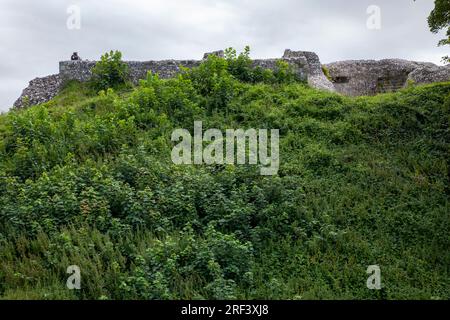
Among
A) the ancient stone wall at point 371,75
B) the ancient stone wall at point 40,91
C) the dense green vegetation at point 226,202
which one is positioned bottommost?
the dense green vegetation at point 226,202

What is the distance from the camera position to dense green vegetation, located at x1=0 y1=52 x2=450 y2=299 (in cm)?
783

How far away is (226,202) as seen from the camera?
32.2 feet

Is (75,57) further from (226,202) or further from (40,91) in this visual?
(226,202)

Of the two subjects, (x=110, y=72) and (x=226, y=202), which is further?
(x=110, y=72)

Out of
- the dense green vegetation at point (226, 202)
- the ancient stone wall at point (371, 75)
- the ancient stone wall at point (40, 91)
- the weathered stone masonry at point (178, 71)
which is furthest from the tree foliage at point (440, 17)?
the ancient stone wall at point (40, 91)

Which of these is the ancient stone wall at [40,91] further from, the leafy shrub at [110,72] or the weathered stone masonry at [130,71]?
the leafy shrub at [110,72]

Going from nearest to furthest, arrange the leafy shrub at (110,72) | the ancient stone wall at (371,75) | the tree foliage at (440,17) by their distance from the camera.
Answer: the tree foliage at (440,17) → the leafy shrub at (110,72) → the ancient stone wall at (371,75)

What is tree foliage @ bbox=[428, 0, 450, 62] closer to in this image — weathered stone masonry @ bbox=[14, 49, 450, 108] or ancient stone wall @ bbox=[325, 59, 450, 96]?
weathered stone masonry @ bbox=[14, 49, 450, 108]

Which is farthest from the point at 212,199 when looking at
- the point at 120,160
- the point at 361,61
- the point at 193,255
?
the point at 361,61

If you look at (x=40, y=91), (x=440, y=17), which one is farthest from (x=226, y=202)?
(x=40, y=91)

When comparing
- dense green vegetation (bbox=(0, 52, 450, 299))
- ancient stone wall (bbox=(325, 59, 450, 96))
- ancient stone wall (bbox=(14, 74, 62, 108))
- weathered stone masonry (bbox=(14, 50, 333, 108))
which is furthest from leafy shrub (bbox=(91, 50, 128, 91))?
ancient stone wall (bbox=(325, 59, 450, 96))

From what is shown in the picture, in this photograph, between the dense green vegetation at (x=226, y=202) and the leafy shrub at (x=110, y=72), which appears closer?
the dense green vegetation at (x=226, y=202)

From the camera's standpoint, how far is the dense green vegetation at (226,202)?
783 centimetres
